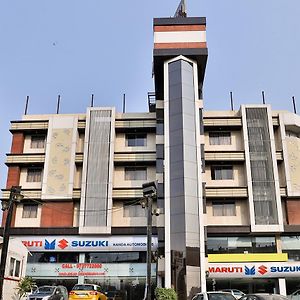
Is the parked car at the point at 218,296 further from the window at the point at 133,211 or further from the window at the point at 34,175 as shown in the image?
the window at the point at 34,175

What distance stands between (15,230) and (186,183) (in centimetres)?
1694

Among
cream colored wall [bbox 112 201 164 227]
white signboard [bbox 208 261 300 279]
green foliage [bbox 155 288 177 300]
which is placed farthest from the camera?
cream colored wall [bbox 112 201 164 227]

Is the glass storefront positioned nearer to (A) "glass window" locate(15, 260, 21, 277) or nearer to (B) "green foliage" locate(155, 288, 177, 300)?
(B) "green foliage" locate(155, 288, 177, 300)

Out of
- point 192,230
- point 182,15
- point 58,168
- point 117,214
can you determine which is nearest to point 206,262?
point 192,230

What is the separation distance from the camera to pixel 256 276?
36.6 meters

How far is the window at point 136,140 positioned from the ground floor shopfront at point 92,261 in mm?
10096

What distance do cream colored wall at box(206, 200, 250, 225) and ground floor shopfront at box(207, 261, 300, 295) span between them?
13.7 ft

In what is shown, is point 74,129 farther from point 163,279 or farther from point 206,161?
point 163,279

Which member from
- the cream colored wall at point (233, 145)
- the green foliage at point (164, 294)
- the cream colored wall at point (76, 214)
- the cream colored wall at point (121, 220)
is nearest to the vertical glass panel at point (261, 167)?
the cream colored wall at point (233, 145)

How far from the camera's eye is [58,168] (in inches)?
1599

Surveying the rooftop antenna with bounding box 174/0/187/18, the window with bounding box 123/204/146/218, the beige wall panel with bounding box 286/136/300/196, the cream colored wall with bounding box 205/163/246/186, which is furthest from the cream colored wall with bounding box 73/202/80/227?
the rooftop antenna with bounding box 174/0/187/18

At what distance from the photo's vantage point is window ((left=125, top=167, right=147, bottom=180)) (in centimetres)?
4131

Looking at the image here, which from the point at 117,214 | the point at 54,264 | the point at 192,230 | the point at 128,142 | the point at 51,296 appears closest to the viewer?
the point at 51,296

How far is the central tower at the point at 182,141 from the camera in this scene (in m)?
33.0
